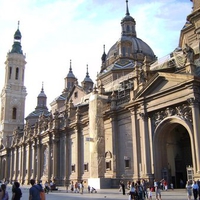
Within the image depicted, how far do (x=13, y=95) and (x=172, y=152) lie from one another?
69.7m

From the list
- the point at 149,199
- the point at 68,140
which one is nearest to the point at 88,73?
the point at 68,140

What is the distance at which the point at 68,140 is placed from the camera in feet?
163

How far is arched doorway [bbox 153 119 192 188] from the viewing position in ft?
103

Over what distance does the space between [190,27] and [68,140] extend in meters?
25.7

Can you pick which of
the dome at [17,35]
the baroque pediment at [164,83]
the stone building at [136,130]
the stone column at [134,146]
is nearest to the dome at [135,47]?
the stone building at [136,130]

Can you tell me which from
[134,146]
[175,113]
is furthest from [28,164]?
[175,113]

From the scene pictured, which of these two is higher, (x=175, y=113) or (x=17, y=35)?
(x=17, y=35)

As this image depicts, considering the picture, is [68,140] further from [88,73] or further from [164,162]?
[88,73]

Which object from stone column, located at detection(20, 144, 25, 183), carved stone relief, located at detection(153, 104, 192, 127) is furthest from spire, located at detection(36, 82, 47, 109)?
carved stone relief, located at detection(153, 104, 192, 127)

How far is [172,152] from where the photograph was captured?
3366 centimetres

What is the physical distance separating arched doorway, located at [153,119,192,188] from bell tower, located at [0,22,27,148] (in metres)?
66.5

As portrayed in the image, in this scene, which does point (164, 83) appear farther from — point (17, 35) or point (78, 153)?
point (17, 35)

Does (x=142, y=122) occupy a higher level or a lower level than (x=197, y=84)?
lower

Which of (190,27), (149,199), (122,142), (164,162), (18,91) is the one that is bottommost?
(149,199)
